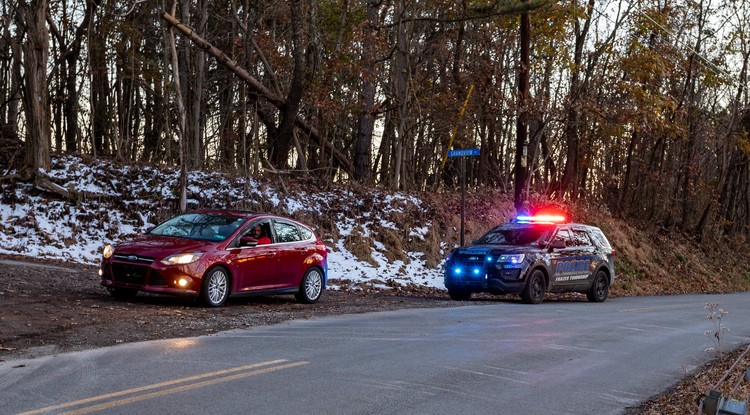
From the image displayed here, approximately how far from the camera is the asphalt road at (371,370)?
7.49 metres

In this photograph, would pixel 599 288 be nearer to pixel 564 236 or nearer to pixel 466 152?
pixel 564 236

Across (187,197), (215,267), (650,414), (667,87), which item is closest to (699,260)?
(667,87)

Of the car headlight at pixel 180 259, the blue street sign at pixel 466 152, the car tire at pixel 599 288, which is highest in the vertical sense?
the blue street sign at pixel 466 152

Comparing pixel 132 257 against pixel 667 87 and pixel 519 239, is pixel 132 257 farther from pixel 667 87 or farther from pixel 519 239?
pixel 667 87

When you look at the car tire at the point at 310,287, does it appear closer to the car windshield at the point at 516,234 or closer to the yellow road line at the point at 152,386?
the car windshield at the point at 516,234

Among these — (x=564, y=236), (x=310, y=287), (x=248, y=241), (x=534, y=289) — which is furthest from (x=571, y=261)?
(x=248, y=241)

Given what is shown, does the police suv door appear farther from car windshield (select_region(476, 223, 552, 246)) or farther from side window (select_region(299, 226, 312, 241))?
side window (select_region(299, 226, 312, 241))

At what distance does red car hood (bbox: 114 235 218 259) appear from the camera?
1379 centimetres

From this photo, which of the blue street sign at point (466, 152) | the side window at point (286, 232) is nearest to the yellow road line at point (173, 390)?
the side window at point (286, 232)

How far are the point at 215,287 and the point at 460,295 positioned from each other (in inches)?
275

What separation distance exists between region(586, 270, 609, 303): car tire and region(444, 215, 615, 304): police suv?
0.08 feet

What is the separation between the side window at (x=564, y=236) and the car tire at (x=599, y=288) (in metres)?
1.58

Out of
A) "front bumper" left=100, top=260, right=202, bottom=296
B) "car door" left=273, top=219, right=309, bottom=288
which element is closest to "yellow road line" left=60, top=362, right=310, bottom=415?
"front bumper" left=100, top=260, right=202, bottom=296

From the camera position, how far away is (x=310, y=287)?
1642 cm
